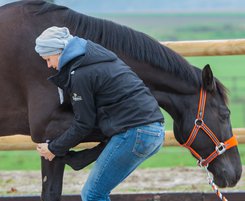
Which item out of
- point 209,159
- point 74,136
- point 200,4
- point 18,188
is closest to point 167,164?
point 18,188

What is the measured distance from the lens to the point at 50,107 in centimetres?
472

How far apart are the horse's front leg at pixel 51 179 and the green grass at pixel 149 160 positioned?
350 centimetres

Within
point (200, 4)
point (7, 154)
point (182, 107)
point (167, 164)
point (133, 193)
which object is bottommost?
point (200, 4)

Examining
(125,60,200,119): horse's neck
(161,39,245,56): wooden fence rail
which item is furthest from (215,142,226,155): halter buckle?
(161,39,245,56): wooden fence rail

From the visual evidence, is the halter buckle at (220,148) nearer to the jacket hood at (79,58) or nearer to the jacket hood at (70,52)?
the jacket hood at (79,58)

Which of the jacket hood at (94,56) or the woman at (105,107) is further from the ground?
the jacket hood at (94,56)

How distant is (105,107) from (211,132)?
1151mm

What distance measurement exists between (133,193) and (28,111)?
146 cm

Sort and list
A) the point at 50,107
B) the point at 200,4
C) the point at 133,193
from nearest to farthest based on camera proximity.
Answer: the point at 50,107, the point at 133,193, the point at 200,4

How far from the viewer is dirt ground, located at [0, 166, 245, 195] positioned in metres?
6.36

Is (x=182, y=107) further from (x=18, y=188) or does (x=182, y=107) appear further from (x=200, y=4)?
(x=200, y=4)

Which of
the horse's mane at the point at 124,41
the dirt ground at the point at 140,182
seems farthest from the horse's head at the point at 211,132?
the dirt ground at the point at 140,182

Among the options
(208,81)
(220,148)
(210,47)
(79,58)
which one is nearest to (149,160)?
(210,47)

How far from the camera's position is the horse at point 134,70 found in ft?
15.9
